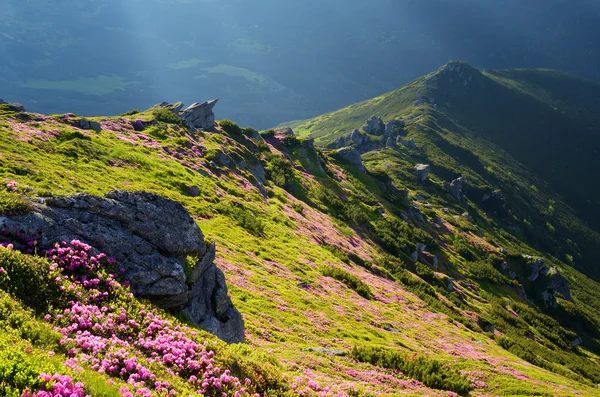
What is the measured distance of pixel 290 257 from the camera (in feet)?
152

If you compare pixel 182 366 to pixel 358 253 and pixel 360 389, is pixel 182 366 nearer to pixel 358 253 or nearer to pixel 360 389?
pixel 360 389

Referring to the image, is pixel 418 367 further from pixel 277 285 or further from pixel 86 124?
pixel 86 124

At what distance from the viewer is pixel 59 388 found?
773 centimetres

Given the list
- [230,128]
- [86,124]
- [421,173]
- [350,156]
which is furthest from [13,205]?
[421,173]

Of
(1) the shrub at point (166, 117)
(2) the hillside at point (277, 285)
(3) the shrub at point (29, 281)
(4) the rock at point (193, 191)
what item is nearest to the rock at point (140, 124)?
(2) the hillside at point (277, 285)

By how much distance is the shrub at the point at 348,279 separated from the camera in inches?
1868

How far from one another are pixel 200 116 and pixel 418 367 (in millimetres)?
80750

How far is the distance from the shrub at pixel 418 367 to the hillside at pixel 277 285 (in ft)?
0.36

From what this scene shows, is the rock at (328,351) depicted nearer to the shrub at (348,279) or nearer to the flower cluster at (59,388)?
the flower cluster at (59,388)

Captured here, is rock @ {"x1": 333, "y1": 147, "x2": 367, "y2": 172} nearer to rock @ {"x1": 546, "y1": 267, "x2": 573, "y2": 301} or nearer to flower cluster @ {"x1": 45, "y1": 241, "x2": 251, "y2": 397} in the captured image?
rock @ {"x1": 546, "y1": 267, "x2": 573, "y2": 301}

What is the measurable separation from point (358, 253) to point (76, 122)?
52.9 meters

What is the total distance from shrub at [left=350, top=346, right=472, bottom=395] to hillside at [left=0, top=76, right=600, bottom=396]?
0.36 ft

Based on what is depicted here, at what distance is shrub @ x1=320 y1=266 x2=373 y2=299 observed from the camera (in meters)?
47.4

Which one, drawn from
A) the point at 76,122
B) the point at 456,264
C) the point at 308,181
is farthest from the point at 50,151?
the point at 456,264
